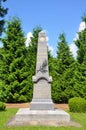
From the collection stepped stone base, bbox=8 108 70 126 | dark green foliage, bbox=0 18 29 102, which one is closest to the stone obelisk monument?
stepped stone base, bbox=8 108 70 126

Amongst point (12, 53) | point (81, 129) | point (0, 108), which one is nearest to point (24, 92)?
point (12, 53)

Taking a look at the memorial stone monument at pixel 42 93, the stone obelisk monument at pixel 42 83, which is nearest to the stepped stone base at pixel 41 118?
the memorial stone monument at pixel 42 93

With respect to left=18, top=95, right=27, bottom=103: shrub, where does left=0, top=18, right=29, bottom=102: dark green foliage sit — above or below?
above

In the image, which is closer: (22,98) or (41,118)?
(41,118)

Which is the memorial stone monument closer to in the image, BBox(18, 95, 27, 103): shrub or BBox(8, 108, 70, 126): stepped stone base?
BBox(8, 108, 70, 126): stepped stone base

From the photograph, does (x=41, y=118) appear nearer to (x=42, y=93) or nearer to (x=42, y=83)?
(x=42, y=93)

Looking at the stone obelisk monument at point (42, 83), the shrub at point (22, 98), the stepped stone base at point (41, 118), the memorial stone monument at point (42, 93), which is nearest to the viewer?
the stepped stone base at point (41, 118)

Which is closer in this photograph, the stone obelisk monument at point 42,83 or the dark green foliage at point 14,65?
the stone obelisk monument at point 42,83

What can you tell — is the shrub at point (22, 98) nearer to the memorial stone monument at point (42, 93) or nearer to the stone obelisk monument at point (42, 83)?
the memorial stone monument at point (42, 93)

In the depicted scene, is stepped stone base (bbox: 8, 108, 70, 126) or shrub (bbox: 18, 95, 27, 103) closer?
stepped stone base (bbox: 8, 108, 70, 126)

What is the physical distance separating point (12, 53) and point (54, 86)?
16.7 feet

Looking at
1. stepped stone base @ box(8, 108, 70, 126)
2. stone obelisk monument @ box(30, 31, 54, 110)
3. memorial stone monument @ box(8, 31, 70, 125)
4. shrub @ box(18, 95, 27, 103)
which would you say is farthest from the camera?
shrub @ box(18, 95, 27, 103)

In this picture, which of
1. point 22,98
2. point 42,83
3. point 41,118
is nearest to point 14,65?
point 22,98

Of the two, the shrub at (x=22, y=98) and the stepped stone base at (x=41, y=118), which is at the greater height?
the shrub at (x=22, y=98)
